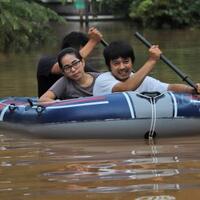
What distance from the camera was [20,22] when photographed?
16625mm

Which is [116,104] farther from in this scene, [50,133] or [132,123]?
[50,133]

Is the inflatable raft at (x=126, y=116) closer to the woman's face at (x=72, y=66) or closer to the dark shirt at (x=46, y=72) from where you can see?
the woman's face at (x=72, y=66)

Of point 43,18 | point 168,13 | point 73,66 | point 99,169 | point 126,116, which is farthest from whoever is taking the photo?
point 168,13

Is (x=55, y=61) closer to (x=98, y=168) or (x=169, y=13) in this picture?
(x=98, y=168)

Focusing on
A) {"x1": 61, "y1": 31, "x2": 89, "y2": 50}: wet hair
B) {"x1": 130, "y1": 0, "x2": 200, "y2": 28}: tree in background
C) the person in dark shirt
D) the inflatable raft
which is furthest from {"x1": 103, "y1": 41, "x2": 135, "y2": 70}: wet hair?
{"x1": 130, "y1": 0, "x2": 200, "y2": 28}: tree in background

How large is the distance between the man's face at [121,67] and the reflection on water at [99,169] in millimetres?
595

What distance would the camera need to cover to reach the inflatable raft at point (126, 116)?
5996 millimetres

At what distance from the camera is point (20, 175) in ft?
15.9

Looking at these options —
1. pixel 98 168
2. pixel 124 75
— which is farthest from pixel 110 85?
pixel 98 168

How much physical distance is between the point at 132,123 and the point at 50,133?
2.64 ft

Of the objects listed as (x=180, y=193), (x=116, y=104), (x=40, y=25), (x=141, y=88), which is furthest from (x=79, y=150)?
(x=40, y=25)

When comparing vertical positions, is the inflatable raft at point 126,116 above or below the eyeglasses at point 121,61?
below

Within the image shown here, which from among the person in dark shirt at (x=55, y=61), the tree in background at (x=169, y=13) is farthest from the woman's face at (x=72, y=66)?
the tree in background at (x=169, y=13)

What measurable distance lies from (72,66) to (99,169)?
5.65 feet
